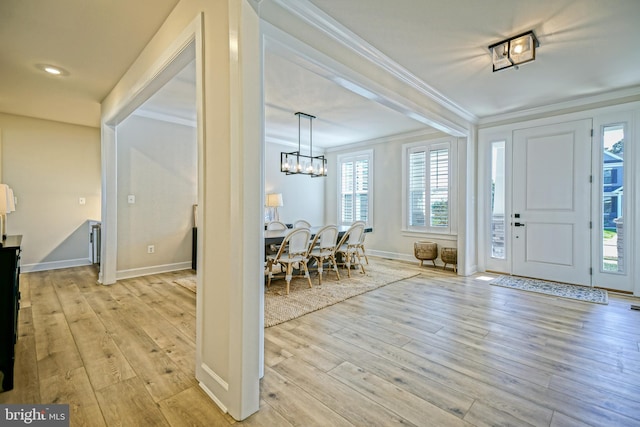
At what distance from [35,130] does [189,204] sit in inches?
109

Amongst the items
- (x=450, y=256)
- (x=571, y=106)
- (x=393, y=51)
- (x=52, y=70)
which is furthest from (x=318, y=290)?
(x=571, y=106)

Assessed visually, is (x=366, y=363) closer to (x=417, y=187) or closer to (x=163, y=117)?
(x=417, y=187)

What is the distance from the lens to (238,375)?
1.53m

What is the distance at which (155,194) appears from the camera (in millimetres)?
4762

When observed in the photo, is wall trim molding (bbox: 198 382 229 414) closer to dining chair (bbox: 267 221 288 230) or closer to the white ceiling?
the white ceiling

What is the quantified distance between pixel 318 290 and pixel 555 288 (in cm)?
333

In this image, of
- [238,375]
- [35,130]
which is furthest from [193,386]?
[35,130]

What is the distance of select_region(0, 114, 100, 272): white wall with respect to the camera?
464 cm

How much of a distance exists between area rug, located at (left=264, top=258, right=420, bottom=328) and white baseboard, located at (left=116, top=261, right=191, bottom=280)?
182 centimetres

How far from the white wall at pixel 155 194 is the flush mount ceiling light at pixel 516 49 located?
400 centimetres

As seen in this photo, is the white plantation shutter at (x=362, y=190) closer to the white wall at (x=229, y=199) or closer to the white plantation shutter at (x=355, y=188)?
the white plantation shutter at (x=355, y=188)

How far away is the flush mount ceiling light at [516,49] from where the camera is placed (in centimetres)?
252

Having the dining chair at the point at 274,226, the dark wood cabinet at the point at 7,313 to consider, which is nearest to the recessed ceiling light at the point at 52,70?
the dark wood cabinet at the point at 7,313

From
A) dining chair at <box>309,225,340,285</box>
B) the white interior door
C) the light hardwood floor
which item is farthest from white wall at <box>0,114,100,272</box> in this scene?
the white interior door
